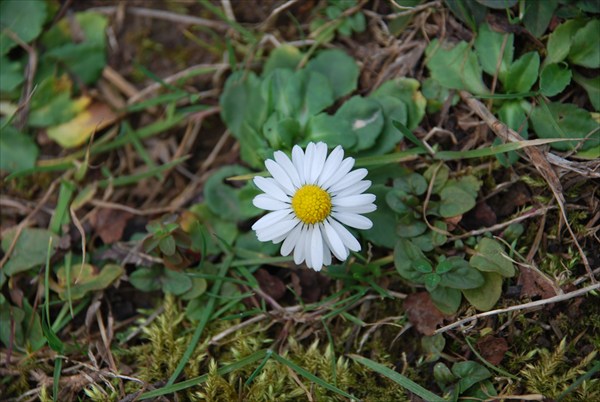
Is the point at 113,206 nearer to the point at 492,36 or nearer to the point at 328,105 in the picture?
the point at 328,105

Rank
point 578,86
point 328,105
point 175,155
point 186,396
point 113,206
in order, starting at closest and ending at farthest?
1. point 186,396
2. point 578,86
3. point 328,105
4. point 113,206
5. point 175,155

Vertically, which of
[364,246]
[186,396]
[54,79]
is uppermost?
[54,79]

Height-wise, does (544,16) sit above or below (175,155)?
above

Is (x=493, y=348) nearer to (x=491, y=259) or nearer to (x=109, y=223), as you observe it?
(x=491, y=259)

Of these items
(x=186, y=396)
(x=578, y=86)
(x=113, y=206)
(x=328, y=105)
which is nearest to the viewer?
(x=186, y=396)

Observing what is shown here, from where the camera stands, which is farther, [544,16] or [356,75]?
[356,75]

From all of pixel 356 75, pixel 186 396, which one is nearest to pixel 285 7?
pixel 356 75

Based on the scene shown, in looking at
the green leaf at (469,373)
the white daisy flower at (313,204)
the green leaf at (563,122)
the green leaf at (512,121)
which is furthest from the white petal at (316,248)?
the green leaf at (563,122)

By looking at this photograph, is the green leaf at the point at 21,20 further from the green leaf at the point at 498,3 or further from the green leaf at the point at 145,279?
the green leaf at the point at 498,3
